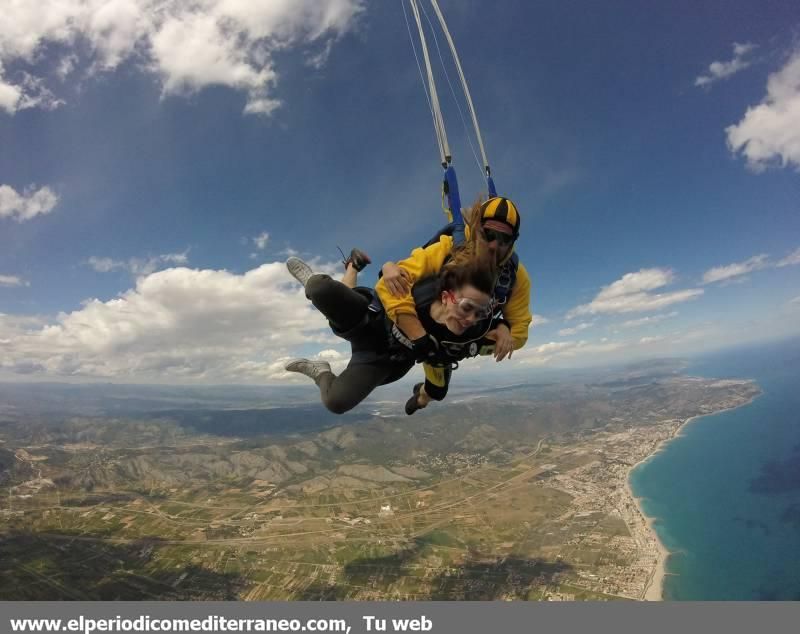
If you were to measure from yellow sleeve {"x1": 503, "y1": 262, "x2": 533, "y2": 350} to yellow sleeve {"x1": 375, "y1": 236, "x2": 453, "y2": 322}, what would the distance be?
0.80 meters

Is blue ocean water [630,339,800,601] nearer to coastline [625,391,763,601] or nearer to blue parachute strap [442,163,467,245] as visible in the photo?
coastline [625,391,763,601]

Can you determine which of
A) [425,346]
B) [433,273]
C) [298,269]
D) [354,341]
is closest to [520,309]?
[433,273]

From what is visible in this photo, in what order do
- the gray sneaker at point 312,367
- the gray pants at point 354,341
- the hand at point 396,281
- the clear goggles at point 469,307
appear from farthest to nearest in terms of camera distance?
the gray sneaker at point 312,367 < the gray pants at point 354,341 < the hand at point 396,281 < the clear goggles at point 469,307

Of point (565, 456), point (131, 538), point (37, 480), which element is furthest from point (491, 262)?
point (37, 480)

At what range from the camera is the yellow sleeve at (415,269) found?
9.24 feet

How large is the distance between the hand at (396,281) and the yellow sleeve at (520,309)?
111 centimetres

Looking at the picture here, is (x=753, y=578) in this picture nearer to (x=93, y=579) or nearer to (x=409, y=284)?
(x=409, y=284)

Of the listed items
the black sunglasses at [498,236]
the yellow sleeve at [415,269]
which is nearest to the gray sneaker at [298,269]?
the yellow sleeve at [415,269]

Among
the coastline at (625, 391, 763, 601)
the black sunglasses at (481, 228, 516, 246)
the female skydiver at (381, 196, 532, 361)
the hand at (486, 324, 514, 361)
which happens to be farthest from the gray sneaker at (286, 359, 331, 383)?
the coastline at (625, 391, 763, 601)

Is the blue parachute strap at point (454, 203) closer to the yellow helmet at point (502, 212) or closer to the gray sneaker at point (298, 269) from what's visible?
the yellow helmet at point (502, 212)

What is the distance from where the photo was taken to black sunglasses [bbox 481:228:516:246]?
2584mm

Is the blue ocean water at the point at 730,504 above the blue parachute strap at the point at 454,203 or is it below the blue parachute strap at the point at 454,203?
below

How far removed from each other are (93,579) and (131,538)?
26.2ft

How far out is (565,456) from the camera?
72562mm
